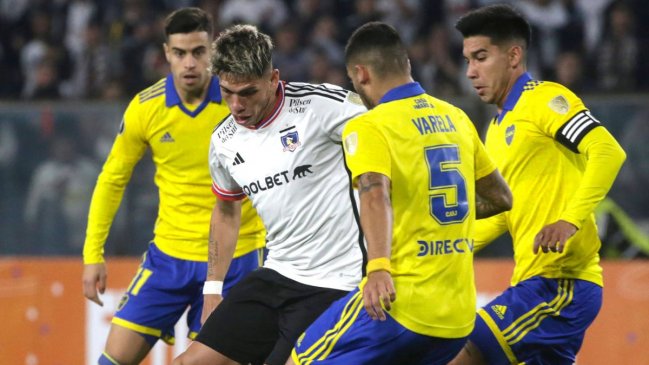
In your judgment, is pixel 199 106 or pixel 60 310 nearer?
pixel 199 106

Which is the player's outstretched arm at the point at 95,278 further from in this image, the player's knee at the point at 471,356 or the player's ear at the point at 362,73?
the player's ear at the point at 362,73

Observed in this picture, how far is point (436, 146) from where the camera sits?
15.2 feet

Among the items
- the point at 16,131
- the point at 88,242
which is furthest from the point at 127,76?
the point at 88,242

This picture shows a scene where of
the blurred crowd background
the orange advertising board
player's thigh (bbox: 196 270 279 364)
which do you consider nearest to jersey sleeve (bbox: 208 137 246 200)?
player's thigh (bbox: 196 270 279 364)

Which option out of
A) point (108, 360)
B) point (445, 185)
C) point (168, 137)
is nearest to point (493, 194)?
point (445, 185)

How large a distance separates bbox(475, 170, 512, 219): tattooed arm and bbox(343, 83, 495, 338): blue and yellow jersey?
0.31 metres

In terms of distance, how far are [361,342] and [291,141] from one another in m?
1.21

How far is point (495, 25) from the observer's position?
5.91m

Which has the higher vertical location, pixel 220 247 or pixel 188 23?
pixel 188 23

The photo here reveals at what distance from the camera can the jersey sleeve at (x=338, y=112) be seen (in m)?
A: 5.53

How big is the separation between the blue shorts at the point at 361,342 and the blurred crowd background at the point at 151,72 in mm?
5208

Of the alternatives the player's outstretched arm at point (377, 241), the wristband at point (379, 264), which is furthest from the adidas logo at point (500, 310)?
the wristband at point (379, 264)

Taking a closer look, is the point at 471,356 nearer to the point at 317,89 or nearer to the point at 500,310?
the point at 500,310

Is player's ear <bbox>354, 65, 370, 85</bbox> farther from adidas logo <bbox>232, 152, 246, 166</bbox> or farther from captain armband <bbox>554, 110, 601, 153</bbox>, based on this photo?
captain armband <bbox>554, 110, 601, 153</bbox>
